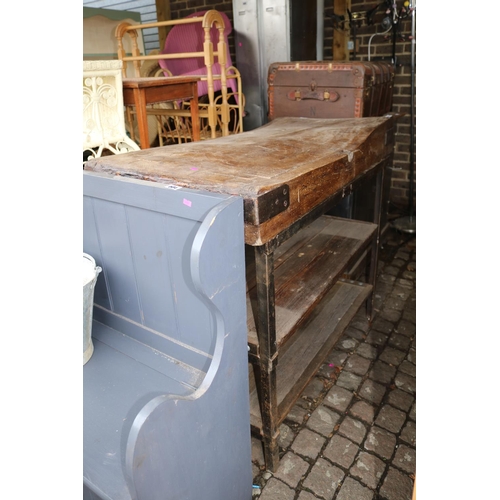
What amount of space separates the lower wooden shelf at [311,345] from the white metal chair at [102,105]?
5.02ft

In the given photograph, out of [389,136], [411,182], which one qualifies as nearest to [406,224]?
[411,182]

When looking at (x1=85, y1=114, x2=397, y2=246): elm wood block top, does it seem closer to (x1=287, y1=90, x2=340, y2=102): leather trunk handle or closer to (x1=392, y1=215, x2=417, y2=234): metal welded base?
(x1=287, y1=90, x2=340, y2=102): leather trunk handle

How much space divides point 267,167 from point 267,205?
25cm

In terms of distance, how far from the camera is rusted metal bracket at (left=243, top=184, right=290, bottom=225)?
3.59 ft

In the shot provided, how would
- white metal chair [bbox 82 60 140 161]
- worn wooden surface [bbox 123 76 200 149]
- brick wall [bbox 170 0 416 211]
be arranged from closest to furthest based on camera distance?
white metal chair [bbox 82 60 140 161] < worn wooden surface [bbox 123 76 200 149] < brick wall [bbox 170 0 416 211]

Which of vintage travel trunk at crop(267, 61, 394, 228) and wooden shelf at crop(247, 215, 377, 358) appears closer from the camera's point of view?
wooden shelf at crop(247, 215, 377, 358)

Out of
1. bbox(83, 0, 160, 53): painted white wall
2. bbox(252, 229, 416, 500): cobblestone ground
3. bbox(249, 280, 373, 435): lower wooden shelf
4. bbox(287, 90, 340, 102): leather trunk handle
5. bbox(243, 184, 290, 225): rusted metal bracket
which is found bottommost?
bbox(252, 229, 416, 500): cobblestone ground

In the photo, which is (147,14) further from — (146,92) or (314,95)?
(314,95)

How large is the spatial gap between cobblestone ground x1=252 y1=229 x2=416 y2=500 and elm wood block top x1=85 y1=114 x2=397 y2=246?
99 centimetres

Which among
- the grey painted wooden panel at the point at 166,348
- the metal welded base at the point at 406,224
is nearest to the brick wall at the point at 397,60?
the metal welded base at the point at 406,224

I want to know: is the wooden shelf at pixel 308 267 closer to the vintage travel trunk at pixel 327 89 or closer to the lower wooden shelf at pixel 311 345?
the lower wooden shelf at pixel 311 345

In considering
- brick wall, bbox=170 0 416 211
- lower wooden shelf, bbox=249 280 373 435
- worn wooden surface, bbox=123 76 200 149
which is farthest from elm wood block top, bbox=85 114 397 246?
brick wall, bbox=170 0 416 211

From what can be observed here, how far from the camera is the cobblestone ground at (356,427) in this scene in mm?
1569
